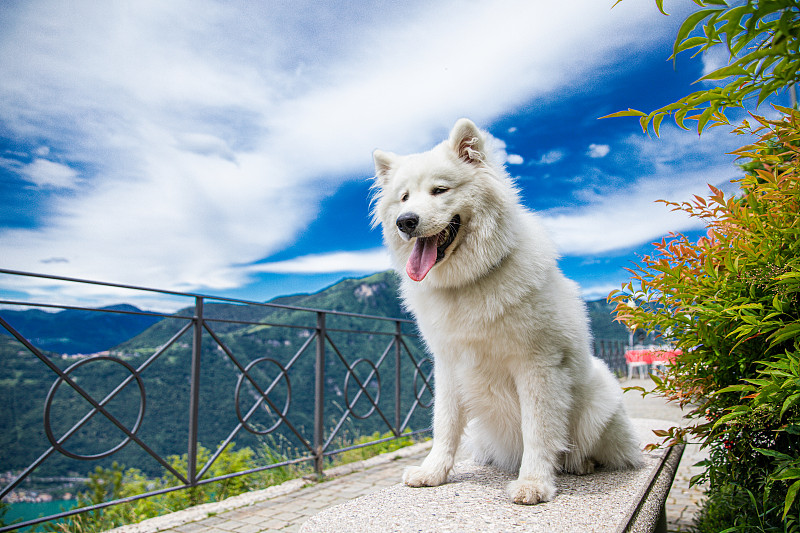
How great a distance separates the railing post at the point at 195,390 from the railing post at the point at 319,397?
1.25m

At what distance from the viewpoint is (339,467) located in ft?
16.0

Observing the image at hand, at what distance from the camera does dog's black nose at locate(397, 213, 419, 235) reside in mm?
1869

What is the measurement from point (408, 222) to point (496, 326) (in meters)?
0.57

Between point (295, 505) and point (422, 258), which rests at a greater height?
point (422, 258)

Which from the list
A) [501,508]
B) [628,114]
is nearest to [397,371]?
[501,508]

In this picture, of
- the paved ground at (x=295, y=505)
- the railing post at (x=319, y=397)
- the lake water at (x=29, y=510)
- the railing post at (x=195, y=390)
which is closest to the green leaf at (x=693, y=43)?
the paved ground at (x=295, y=505)

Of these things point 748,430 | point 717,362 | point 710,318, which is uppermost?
point 710,318

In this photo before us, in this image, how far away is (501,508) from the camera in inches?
64.9

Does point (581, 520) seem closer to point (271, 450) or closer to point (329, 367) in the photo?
point (271, 450)

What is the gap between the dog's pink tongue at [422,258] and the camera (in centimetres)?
195

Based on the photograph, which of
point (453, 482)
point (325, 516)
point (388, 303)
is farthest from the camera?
point (388, 303)

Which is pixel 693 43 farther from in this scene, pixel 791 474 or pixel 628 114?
pixel 791 474

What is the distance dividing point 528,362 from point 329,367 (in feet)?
136

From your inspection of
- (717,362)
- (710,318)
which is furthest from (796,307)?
(717,362)
